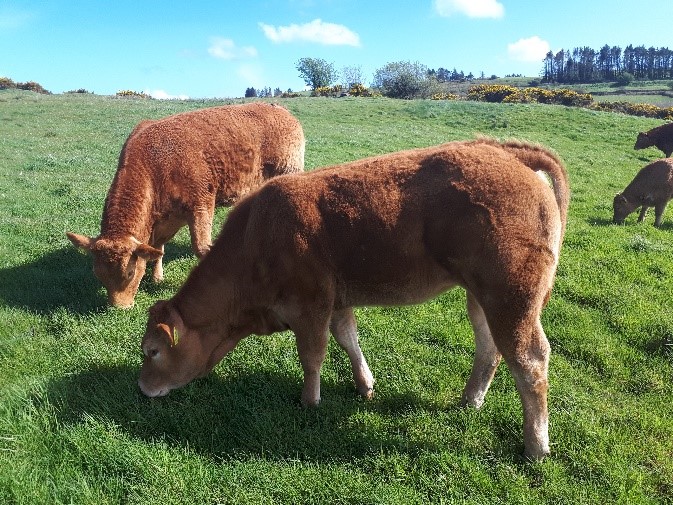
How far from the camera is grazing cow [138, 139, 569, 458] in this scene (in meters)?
3.87

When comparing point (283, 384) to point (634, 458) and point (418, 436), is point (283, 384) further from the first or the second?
point (634, 458)

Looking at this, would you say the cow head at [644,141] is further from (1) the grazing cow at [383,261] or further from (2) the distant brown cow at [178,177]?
(1) the grazing cow at [383,261]

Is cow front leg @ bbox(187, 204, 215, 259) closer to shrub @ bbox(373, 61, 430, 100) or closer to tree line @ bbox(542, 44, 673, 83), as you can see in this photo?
shrub @ bbox(373, 61, 430, 100)

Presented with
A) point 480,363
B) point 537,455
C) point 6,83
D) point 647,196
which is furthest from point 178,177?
point 6,83

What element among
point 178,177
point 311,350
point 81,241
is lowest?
point 311,350

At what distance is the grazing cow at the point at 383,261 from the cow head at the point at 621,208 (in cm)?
861

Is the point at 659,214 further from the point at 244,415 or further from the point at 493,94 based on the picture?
the point at 493,94

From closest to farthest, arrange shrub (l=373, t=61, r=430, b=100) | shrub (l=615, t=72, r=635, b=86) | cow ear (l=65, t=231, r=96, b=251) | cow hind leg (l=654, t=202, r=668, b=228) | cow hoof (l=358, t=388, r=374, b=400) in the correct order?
cow hoof (l=358, t=388, r=374, b=400) < cow ear (l=65, t=231, r=96, b=251) < cow hind leg (l=654, t=202, r=668, b=228) < shrub (l=373, t=61, r=430, b=100) < shrub (l=615, t=72, r=635, b=86)

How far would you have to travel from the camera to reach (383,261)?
4.26 m

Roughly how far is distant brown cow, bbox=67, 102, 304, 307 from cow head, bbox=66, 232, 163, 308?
12mm

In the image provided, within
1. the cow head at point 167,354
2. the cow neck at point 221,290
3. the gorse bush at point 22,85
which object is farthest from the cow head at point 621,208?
the gorse bush at point 22,85

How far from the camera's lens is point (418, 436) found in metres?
4.37

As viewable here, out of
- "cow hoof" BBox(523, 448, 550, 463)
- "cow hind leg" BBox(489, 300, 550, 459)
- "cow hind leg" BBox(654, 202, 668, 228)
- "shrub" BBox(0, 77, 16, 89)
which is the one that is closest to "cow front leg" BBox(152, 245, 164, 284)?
"cow hind leg" BBox(489, 300, 550, 459)

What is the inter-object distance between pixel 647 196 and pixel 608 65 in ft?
446
